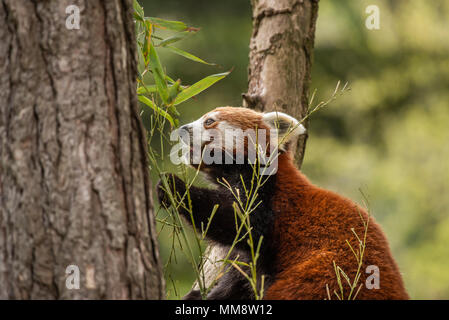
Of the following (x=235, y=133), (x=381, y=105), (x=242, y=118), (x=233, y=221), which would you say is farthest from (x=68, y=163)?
(x=381, y=105)

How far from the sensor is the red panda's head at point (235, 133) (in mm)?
3061

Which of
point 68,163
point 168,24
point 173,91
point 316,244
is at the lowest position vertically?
point 316,244

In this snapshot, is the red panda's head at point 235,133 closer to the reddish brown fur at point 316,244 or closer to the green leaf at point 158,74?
the reddish brown fur at point 316,244

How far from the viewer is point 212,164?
10.2 ft

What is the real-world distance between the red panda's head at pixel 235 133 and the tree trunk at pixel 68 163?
4.39 ft

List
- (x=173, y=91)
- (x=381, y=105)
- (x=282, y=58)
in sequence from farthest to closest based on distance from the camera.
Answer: (x=381, y=105)
(x=282, y=58)
(x=173, y=91)

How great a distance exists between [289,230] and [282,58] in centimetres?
143

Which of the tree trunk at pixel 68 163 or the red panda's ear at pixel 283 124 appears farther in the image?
the red panda's ear at pixel 283 124

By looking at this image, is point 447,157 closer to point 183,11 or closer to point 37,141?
point 183,11

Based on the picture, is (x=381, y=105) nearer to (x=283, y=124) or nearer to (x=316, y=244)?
(x=283, y=124)

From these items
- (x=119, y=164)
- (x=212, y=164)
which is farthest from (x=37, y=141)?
(x=212, y=164)

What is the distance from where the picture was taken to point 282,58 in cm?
361

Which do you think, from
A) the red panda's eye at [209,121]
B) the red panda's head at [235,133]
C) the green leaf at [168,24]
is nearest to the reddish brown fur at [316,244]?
the red panda's head at [235,133]
